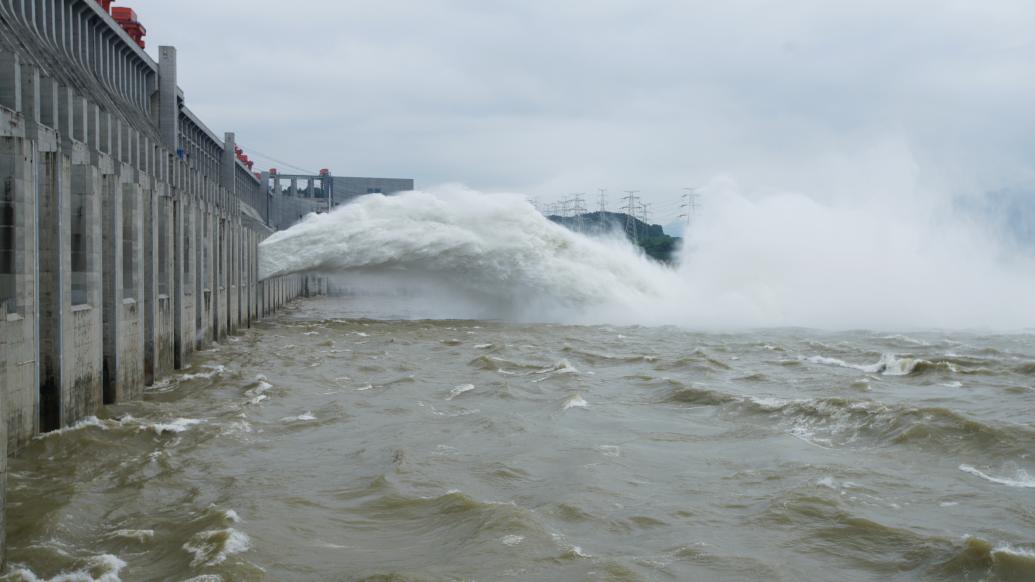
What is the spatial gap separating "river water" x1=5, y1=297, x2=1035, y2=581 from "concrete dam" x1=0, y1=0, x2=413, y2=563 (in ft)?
3.04

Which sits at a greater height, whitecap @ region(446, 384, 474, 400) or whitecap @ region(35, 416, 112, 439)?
whitecap @ region(35, 416, 112, 439)

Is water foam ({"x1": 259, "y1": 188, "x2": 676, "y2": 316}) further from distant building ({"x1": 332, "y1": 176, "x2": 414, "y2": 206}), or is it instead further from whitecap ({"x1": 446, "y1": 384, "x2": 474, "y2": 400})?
distant building ({"x1": 332, "y1": 176, "x2": 414, "y2": 206})

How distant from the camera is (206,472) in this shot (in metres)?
11.7

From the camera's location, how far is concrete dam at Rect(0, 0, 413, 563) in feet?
39.5

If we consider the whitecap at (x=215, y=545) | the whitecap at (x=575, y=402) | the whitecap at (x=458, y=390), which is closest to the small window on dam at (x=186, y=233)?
the whitecap at (x=458, y=390)

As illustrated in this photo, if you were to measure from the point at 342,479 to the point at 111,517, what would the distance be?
285 centimetres

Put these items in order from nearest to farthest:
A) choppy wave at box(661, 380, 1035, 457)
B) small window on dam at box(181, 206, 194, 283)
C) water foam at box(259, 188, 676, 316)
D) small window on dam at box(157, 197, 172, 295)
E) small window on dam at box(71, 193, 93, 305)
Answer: choppy wave at box(661, 380, 1035, 457)
small window on dam at box(71, 193, 93, 305)
small window on dam at box(157, 197, 172, 295)
small window on dam at box(181, 206, 194, 283)
water foam at box(259, 188, 676, 316)

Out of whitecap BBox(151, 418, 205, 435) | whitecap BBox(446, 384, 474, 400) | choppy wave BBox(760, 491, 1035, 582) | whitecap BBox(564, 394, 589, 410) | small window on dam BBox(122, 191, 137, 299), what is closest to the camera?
choppy wave BBox(760, 491, 1035, 582)

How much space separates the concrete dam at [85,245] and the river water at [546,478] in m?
0.93

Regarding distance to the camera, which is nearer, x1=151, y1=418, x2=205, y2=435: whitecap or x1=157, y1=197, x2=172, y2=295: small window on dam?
x1=151, y1=418, x2=205, y2=435: whitecap

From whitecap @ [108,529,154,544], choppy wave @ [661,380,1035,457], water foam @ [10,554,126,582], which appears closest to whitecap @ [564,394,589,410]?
choppy wave @ [661,380,1035,457]

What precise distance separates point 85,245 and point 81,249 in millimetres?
93

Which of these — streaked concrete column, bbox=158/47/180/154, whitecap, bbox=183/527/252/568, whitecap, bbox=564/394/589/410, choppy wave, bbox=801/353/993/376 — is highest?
streaked concrete column, bbox=158/47/180/154

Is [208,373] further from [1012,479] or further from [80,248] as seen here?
[1012,479]
